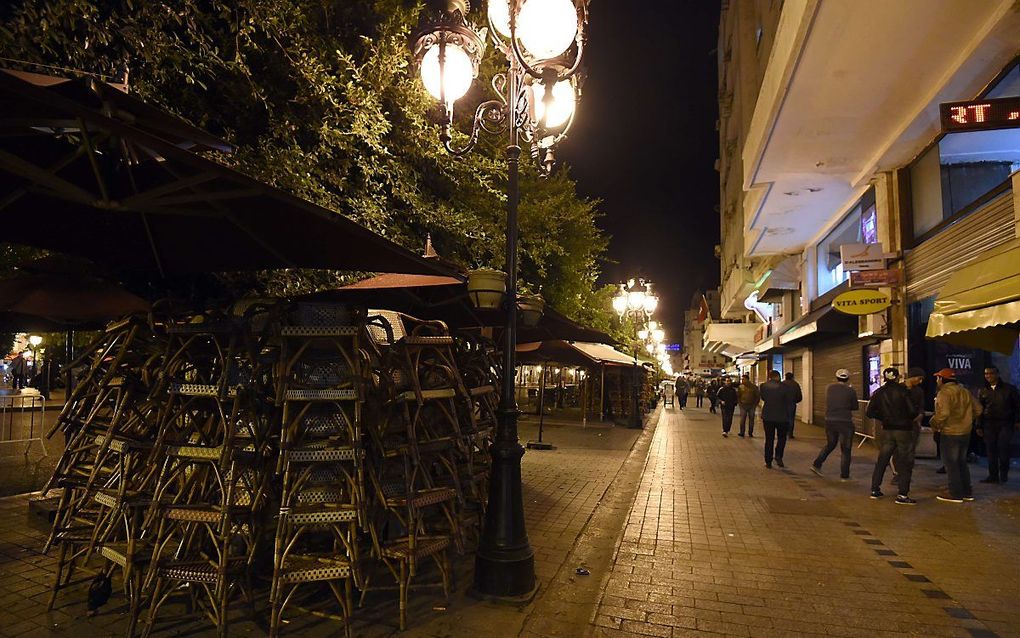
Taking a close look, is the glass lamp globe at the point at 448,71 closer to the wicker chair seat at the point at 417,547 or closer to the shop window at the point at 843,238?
the wicker chair seat at the point at 417,547

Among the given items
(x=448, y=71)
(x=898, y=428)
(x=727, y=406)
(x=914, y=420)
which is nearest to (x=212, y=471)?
(x=448, y=71)

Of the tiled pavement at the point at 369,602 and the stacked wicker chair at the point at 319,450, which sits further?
the tiled pavement at the point at 369,602

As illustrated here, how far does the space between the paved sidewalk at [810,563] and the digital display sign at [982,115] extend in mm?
4908

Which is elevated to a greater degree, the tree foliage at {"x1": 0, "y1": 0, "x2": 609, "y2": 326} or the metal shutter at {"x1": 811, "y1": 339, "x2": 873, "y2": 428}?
the tree foliage at {"x1": 0, "y1": 0, "x2": 609, "y2": 326}

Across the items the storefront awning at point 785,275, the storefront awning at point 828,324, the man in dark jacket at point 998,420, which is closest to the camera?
the man in dark jacket at point 998,420

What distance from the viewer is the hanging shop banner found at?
41.0ft

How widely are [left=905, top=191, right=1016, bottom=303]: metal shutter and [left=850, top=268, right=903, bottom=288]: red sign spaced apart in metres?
0.22

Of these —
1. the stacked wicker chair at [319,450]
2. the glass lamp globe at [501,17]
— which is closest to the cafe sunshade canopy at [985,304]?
the glass lamp globe at [501,17]

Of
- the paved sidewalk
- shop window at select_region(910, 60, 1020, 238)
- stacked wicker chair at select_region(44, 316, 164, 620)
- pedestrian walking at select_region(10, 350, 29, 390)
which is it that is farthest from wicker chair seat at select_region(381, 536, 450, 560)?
pedestrian walking at select_region(10, 350, 29, 390)

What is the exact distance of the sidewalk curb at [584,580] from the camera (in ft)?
13.4

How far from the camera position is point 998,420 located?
8.97 metres

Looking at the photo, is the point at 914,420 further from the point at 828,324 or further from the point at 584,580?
the point at 828,324

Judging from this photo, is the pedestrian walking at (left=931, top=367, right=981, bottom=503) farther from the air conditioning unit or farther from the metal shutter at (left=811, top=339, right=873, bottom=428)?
the metal shutter at (left=811, top=339, right=873, bottom=428)

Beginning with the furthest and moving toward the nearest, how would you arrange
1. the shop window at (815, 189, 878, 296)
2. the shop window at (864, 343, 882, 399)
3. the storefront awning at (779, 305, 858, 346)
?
the storefront awning at (779, 305, 858, 346) < the shop window at (815, 189, 878, 296) < the shop window at (864, 343, 882, 399)
